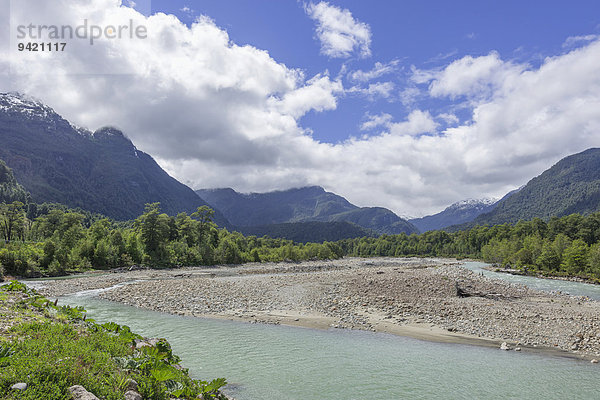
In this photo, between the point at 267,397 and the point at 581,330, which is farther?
the point at 581,330

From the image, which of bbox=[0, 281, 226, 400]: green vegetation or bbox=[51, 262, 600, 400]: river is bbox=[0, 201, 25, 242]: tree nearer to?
bbox=[51, 262, 600, 400]: river

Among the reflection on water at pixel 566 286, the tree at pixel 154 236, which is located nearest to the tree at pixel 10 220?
the tree at pixel 154 236

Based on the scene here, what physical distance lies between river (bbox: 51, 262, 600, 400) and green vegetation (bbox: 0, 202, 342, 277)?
53.8 meters

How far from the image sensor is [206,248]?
101 meters

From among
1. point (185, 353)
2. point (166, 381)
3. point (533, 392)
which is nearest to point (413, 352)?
point (533, 392)

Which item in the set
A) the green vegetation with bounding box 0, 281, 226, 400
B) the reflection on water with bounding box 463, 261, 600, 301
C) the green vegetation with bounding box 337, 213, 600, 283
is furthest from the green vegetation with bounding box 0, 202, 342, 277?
the green vegetation with bounding box 337, 213, 600, 283

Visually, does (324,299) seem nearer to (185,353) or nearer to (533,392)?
(185,353)

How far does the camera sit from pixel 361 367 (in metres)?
15.4

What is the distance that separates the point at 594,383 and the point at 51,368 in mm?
20341

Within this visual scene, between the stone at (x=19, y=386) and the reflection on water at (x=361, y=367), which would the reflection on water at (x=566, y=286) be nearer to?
the reflection on water at (x=361, y=367)

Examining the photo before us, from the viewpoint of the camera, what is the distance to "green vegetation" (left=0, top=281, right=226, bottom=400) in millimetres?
6829

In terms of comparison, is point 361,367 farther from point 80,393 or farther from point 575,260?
point 575,260

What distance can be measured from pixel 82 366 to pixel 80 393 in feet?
5.10

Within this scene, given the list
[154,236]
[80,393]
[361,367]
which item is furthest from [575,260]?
[154,236]
